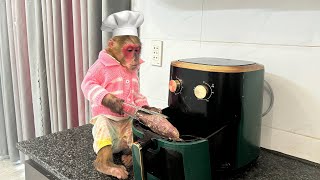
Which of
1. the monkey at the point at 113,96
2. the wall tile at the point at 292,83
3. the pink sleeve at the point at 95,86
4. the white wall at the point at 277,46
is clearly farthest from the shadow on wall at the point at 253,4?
the pink sleeve at the point at 95,86

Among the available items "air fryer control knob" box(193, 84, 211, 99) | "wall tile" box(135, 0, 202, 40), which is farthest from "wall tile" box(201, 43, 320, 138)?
"air fryer control knob" box(193, 84, 211, 99)

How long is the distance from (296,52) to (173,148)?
514 mm

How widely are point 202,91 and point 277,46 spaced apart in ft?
1.14

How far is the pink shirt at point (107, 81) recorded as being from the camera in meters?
0.76

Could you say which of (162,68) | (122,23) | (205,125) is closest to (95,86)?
(122,23)

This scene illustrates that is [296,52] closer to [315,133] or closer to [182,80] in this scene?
[315,133]

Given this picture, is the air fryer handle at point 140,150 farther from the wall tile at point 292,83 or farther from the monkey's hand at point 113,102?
the wall tile at point 292,83

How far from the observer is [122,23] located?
766 millimetres

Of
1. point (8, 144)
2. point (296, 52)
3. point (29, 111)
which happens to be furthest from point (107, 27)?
point (8, 144)

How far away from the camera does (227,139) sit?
701 millimetres

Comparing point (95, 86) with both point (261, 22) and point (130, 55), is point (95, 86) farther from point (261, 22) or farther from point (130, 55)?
point (261, 22)

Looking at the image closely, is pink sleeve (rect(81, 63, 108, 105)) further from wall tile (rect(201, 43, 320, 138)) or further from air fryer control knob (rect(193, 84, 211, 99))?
wall tile (rect(201, 43, 320, 138))

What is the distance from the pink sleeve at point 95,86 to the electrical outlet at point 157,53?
0.42 meters

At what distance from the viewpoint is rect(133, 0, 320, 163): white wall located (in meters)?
0.81
